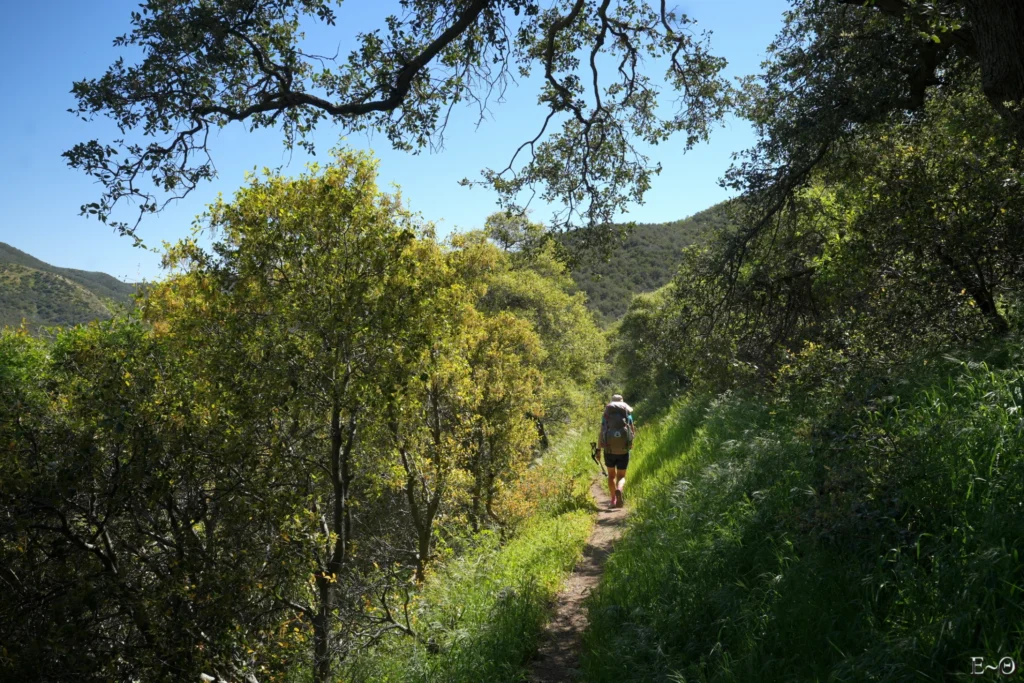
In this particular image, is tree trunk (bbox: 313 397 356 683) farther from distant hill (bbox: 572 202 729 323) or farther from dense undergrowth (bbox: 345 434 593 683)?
distant hill (bbox: 572 202 729 323)

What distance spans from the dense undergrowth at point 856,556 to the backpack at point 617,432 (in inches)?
158

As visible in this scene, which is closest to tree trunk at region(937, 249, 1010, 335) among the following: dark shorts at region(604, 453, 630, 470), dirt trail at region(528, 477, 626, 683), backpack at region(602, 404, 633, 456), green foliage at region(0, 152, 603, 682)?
green foliage at region(0, 152, 603, 682)

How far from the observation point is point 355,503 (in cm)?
657

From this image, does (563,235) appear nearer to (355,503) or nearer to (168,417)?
(355,503)

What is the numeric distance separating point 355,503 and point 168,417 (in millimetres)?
2298

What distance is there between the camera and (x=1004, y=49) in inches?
195

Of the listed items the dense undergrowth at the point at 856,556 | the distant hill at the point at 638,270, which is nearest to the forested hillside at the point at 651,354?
the dense undergrowth at the point at 856,556

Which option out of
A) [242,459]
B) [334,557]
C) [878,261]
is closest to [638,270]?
[878,261]

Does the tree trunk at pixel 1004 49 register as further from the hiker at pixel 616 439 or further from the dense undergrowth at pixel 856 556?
the hiker at pixel 616 439

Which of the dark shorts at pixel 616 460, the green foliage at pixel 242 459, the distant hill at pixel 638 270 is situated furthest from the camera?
the distant hill at pixel 638 270

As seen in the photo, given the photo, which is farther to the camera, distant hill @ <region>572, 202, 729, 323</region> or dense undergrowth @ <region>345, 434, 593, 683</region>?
distant hill @ <region>572, 202, 729, 323</region>

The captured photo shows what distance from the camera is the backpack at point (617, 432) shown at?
1034 centimetres

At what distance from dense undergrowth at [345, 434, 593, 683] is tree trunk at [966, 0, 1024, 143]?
249 inches

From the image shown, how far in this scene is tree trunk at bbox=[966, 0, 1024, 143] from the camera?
4887mm
